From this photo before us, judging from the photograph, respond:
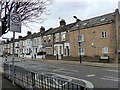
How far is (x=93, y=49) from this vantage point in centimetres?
4488

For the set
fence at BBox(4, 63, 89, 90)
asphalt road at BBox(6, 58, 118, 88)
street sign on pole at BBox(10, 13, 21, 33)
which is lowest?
asphalt road at BBox(6, 58, 118, 88)

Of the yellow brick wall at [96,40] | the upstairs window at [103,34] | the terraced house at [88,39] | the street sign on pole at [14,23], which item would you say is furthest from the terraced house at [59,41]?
the street sign on pole at [14,23]

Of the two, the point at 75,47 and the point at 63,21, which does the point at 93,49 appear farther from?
the point at 63,21

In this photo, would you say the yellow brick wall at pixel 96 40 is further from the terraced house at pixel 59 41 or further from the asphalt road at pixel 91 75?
the asphalt road at pixel 91 75

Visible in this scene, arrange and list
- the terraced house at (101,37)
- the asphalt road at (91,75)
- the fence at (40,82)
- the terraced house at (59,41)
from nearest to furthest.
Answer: the fence at (40,82) < the asphalt road at (91,75) < the terraced house at (101,37) < the terraced house at (59,41)

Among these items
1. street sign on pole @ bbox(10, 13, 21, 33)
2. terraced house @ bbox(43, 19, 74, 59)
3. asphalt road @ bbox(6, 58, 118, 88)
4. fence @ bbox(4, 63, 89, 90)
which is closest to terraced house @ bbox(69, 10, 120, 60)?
terraced house @ bbox(43, 19, 74, 59)

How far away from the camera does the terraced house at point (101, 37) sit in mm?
40344

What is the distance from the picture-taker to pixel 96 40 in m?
44.1

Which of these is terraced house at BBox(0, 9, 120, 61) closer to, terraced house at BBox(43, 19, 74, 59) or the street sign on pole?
terraced house at BBox(43, 19, 74, 59)

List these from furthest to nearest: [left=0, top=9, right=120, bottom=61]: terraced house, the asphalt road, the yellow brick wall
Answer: the yellow brick wall, [left=0, top=9, right=120, bottom=61]: terraced house, the asphalt road

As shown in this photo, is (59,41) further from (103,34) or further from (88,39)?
(103,34)

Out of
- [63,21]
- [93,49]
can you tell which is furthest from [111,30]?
[63,21]

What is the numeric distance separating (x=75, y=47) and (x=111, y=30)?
11618 millimetres

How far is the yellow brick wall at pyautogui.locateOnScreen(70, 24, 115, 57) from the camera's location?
40.7m
